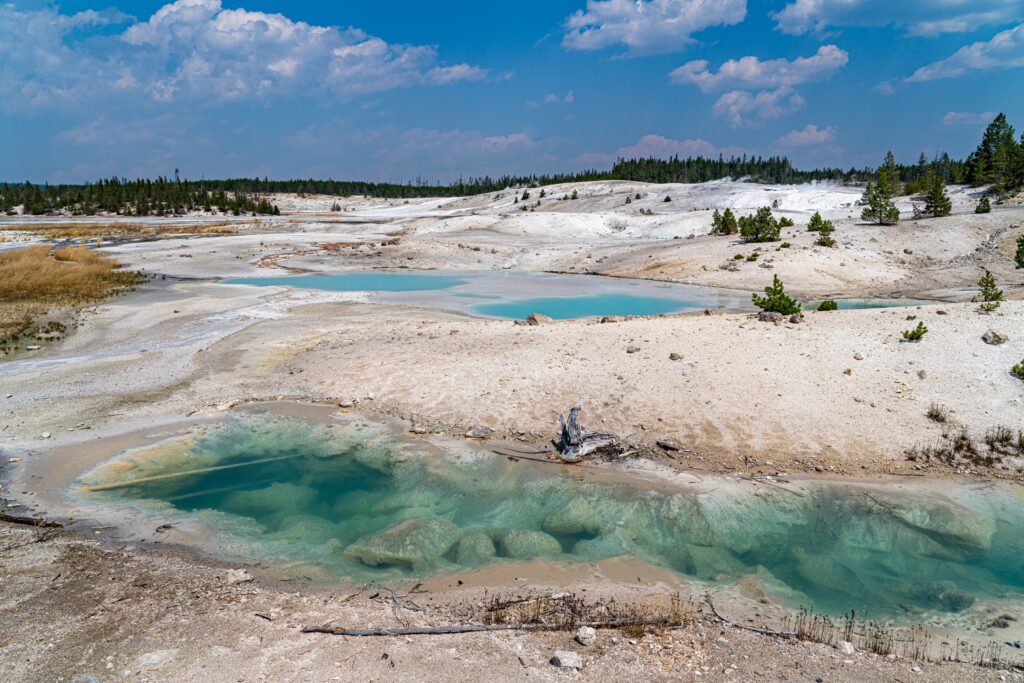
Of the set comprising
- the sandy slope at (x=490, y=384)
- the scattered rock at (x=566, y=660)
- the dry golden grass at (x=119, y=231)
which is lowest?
the scattered rock at (x=566, y=660)

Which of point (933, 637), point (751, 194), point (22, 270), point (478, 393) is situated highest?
point (751, 194)

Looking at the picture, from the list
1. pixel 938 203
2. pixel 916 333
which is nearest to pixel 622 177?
pixel 938 203

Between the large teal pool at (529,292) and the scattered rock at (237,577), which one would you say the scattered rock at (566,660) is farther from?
the large teal pool at (529,292)

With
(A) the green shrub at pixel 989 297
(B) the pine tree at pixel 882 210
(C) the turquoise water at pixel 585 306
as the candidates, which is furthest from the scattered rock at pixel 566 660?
(B) the pine tree at pixel 882 210

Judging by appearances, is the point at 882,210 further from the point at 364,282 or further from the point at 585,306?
the point at 364,282

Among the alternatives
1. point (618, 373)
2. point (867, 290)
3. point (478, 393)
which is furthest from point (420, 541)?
point (867, 290)

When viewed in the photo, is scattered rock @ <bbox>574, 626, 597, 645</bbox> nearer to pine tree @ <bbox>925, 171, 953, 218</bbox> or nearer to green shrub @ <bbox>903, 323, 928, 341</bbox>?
green shrub @ <bbox>903, 323, 928, 341</bbox>

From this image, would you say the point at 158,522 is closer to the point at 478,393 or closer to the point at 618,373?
the point at 478,393
